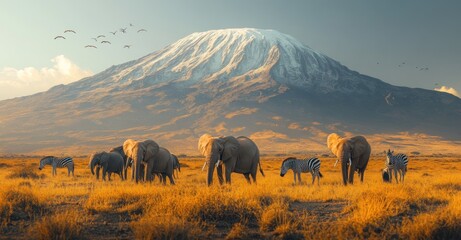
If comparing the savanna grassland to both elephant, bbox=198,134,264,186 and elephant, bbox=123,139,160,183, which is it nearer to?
elephant, bbox=198,134,264,186

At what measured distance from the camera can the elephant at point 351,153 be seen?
20.8m

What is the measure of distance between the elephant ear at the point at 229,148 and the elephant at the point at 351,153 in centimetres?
531

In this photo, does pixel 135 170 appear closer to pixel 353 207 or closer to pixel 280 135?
pixel 353 207

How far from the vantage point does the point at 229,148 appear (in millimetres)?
19141

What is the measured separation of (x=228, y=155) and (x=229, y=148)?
1.07ft

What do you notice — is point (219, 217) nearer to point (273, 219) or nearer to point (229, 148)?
point (273, 219)

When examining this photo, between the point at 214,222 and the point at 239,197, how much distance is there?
6.89 ft

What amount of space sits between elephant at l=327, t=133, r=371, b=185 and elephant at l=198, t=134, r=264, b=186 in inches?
163

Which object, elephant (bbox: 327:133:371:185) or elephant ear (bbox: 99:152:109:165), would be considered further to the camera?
elephant ear (bbox: 99:152:109:165)

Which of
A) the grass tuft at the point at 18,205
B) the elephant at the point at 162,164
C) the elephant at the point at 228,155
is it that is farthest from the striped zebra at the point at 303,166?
the grass tuft at the point at 18,205

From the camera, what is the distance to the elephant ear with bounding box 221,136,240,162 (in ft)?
62.4

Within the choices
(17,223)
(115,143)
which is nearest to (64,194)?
(17,223)

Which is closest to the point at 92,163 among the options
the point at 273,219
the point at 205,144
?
the point at 205,144

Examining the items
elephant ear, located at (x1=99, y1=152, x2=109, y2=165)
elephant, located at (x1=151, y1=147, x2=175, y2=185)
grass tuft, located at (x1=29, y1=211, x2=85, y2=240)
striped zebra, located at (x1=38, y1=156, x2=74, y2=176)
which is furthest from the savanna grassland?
striped zebra, located at (x1=38, y1=156, x2=74, y2=176)
